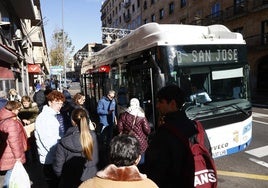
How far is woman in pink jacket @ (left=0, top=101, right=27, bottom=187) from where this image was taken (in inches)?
171

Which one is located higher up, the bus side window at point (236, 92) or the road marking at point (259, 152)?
the bus side window at point (236, 92)

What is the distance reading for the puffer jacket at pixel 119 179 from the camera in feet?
5.55

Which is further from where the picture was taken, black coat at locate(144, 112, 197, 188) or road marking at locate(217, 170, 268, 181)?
road marking at locate(217, 170, 268, 181)

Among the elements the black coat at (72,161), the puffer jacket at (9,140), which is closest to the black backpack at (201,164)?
the black coat at (72,161)

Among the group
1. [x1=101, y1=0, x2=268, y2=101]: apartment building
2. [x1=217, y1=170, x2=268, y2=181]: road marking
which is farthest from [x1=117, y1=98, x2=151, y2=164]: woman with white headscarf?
[x1=101, y1=0, x2=268, y2=101]: apartment building

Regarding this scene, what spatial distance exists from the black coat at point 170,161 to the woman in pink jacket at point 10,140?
288 cm

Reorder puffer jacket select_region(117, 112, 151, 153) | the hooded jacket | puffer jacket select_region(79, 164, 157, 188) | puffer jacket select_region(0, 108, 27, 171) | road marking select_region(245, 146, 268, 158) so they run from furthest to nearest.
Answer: road marking select_region(245, 146, 268, 158)
puffer jacket select_region(117, 112, 151, 153)
puffer jacket select_region(0, 108, 27, 171)
the hooded jacket
puffer jacket select_region(79, 164, 157, 188)

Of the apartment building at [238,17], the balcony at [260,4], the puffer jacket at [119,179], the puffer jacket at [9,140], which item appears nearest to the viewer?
the puffer jacket at [119,179]

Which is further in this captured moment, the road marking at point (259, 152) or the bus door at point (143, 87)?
the road marking at point (259, 152)

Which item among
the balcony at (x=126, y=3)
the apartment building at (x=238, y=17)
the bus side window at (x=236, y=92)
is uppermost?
the balcony at (x=126, y=3)

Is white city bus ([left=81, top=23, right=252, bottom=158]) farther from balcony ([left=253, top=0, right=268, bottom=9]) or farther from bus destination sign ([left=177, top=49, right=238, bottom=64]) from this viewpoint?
balcony ([left=253, top=0, right=268, bottom=9])

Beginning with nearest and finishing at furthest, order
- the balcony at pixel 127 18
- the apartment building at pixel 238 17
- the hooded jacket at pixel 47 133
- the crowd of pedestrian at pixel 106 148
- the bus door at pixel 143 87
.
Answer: the crowd of pedestrian at pixel 106 148, the hooded jacket at pixel 47 133, the bus door at pixel 143 87, the apartment building at pixel 238 17, the balcony at pixel 127 18

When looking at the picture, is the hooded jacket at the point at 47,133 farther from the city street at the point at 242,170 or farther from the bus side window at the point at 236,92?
the bus side window at the point at 236,92

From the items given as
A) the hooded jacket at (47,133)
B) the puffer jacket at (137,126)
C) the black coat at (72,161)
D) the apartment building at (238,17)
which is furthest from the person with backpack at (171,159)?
the apartment building at (238,17)
